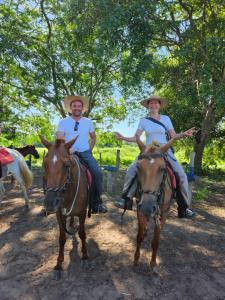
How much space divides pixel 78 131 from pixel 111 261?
7.65ft

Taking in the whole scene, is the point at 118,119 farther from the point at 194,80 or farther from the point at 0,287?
the point at 0,287

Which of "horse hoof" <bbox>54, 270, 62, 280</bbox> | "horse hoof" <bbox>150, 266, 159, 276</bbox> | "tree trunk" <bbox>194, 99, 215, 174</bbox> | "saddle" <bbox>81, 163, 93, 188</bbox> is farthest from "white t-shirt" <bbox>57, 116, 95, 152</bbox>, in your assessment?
"tree trunk" <bbox>194, 99, 215, 174</bbox>

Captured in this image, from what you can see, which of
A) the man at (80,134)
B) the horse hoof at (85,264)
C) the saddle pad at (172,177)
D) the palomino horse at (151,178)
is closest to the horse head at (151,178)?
the palomino horse at (151,178)

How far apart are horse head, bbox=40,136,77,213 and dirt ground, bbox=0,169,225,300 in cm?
138

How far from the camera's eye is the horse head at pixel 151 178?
4.10m

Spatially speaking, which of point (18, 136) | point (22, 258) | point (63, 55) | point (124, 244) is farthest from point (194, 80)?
point (18, 136)

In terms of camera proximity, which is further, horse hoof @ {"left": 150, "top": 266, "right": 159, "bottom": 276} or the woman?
the woman

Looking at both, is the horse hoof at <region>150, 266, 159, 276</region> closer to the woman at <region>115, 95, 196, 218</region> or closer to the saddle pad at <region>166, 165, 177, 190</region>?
the woman at <region>115, 95, 196, 218</region>

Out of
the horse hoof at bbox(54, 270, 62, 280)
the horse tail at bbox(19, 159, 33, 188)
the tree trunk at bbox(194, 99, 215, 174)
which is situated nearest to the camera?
the horse hoof at bbox(54, 270, 62, 280)

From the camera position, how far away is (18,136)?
73.8 ft

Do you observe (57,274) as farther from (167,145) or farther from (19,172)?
(19,172)

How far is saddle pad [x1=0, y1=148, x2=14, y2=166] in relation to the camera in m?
8.09

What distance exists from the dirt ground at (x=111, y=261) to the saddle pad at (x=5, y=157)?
4.61ft

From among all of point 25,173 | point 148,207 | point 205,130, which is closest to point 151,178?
point 148,207
